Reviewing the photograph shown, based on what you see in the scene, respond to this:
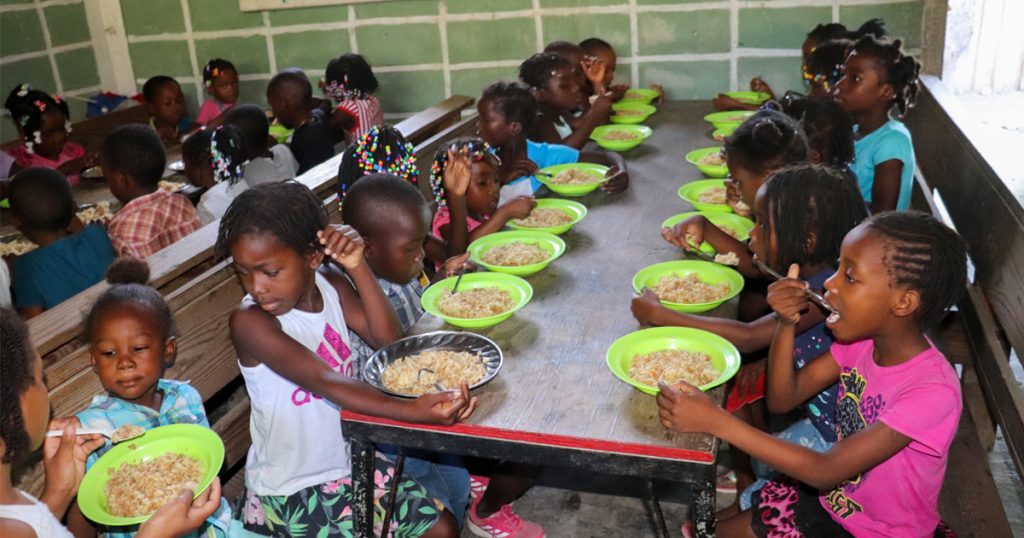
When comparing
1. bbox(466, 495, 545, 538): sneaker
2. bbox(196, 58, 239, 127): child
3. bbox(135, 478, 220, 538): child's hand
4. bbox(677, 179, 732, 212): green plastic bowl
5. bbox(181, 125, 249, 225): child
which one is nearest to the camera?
bbox(135, 478, 220, 538): child's hand

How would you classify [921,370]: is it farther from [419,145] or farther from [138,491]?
[419,145]

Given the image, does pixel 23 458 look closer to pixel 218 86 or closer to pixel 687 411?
pixel 687 411

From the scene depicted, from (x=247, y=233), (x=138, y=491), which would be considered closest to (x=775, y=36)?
(x=247, y=233)

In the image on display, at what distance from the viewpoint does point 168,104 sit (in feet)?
20.6

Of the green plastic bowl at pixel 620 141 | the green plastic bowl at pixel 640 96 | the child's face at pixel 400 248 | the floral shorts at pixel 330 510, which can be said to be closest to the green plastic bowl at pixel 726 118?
the green plastic bowl at pixel 620 141

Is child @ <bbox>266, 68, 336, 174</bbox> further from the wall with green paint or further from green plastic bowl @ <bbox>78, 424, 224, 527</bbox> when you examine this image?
green plastic bowl @ <bbox>78, 424, 224, 527</bbox>

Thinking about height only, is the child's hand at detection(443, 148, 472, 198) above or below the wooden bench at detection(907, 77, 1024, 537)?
above

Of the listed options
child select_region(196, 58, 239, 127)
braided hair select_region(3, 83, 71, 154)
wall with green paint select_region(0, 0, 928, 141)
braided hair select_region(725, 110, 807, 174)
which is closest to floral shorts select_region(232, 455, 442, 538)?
braided hair select_region(725, 110, 807, 174)

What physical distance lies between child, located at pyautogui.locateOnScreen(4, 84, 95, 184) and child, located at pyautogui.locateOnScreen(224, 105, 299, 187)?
122 cm

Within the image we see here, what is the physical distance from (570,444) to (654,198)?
1870 mm

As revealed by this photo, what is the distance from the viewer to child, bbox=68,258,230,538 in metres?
2.18

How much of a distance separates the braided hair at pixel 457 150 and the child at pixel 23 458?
67.5 inches

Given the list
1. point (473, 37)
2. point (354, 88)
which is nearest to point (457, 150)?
point (354, 88)

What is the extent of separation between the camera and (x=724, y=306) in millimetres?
2451
